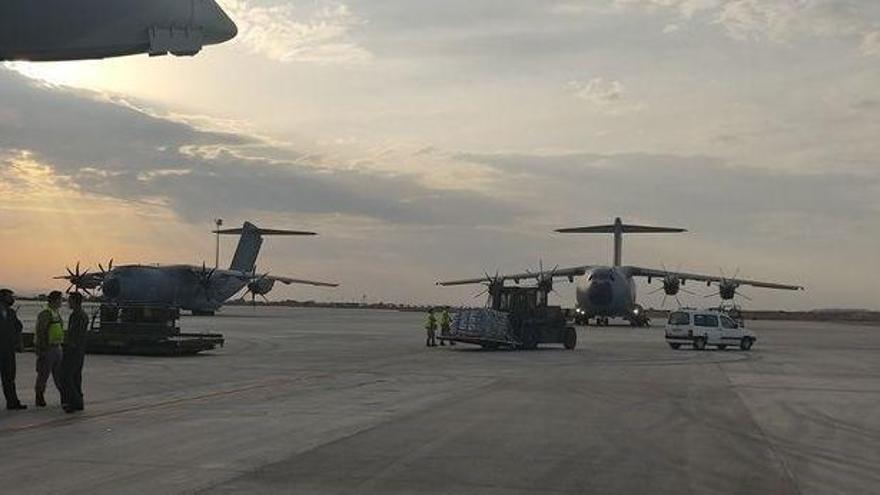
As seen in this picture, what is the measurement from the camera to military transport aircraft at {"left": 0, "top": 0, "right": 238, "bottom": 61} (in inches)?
360

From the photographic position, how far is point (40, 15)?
9125 millimetres

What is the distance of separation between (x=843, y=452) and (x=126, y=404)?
34.5 feet

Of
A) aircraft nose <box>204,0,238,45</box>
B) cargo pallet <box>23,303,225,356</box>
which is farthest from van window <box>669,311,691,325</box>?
aircraft nose <box>204,0,238,45</box>

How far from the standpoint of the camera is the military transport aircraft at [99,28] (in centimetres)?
914

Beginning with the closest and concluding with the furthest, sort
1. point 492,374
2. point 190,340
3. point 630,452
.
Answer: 1. point 630,452
2. point 492,374
3. point 190,340

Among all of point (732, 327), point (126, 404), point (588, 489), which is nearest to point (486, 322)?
point (732, 327)

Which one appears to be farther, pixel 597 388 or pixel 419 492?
pixel 597 388

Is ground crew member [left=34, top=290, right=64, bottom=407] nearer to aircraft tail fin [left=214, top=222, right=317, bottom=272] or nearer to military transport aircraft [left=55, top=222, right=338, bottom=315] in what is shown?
military transport aircraft [left=55, top=222, right=338, bottom=315]

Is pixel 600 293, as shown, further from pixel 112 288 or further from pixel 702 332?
pixel 112 288

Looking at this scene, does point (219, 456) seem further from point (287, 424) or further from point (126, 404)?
point (126, 404)

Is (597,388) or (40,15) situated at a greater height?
(40,15)

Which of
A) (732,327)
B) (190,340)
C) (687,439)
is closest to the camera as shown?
(687,439)

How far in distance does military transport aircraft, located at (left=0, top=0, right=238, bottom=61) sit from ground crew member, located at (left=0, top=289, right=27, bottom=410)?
515 cm

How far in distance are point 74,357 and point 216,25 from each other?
236 inches
